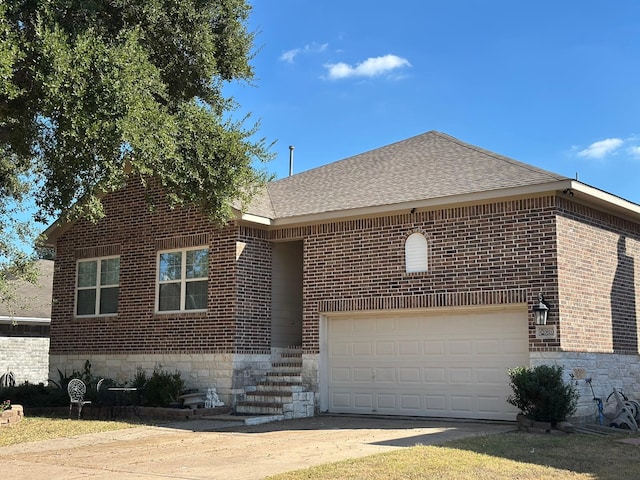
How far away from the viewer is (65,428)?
1394cm

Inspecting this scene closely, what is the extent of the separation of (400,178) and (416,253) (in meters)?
2.38

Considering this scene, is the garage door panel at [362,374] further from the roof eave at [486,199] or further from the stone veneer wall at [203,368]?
the roof eave at [486,199]

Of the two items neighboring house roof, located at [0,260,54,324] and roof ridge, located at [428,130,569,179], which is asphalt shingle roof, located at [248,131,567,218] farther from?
neighboring house roof, located at [0,260,54,324]

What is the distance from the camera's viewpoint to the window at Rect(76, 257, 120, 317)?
19.2 m

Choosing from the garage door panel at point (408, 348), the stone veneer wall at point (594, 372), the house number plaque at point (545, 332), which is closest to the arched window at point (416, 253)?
the garage door panel at point (408, 348)

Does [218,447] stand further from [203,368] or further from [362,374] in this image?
[203,368]

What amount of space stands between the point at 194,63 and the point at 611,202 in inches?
338

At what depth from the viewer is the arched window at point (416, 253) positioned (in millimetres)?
15156

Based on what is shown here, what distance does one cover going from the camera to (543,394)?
1250cm

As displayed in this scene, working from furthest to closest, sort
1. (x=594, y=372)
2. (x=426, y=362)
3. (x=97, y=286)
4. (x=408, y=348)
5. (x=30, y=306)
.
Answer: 1. (x=30, y=306)
2. (x=97, y=286)
3. (x=408, y=348)
4. (x=426, y=362)
5. (x=594, y=372)

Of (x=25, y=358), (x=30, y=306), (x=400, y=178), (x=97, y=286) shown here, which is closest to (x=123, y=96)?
(x=400, y=178)

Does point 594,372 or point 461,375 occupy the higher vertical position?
point 594,372

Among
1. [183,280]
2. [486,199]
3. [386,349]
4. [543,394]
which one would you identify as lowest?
[543,394]

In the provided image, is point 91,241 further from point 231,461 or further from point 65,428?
point 231,461
